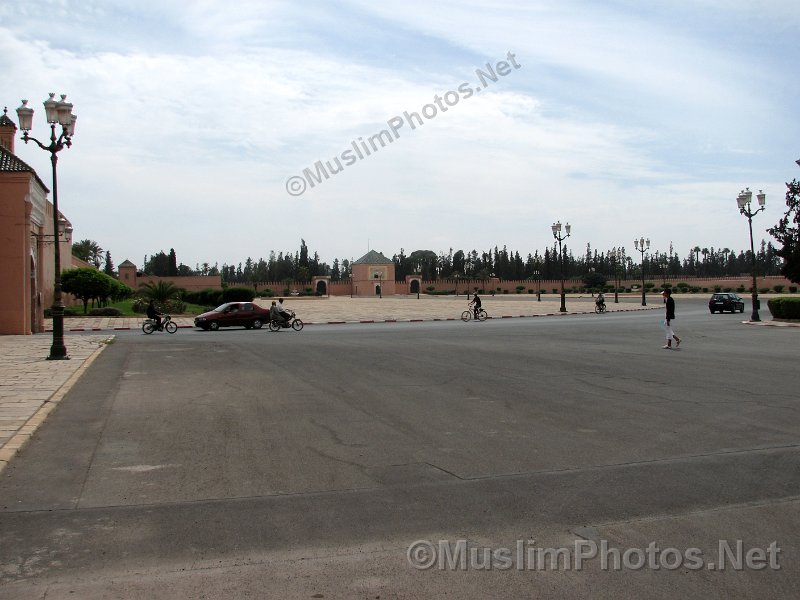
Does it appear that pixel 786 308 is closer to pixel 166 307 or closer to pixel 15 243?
pixel 15 243

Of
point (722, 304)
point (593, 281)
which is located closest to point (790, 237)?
point (722, 304)

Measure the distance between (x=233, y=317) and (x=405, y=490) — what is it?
29.2 m

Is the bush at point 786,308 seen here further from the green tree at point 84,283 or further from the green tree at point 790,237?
the green tree at point 84,283

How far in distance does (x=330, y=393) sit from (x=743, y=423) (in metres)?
5.89

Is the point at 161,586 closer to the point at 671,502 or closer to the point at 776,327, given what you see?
the point at 671,502

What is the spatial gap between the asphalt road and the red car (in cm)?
2135

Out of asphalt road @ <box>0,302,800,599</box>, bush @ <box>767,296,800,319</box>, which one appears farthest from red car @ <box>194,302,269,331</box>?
bush @ <box>767,296,800,319</box>

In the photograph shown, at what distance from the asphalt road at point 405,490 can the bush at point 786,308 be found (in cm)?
2318

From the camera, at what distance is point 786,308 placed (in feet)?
108

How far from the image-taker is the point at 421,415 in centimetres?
939

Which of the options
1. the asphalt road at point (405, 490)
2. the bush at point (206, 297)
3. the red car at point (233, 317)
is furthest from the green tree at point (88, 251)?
the asphalt road at point (405, 490)

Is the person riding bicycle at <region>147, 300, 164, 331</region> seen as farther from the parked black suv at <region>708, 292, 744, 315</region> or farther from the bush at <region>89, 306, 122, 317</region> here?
the parked black suv at <region>708, 292, 744, 315</region>

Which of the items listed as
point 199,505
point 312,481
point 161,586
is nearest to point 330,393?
point 312,481

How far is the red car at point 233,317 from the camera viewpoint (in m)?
33.7
